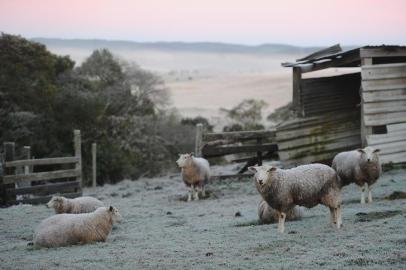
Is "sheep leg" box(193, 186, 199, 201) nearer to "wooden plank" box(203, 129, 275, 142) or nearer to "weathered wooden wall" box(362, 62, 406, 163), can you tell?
"wooden plank" box(203, 129, 275, 142)

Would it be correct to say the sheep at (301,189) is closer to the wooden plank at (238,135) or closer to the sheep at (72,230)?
the sheep at (72,230)

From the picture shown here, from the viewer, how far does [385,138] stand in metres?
19.8

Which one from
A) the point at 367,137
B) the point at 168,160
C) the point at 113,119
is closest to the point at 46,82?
the point at 113,119

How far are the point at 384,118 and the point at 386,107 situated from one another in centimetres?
36

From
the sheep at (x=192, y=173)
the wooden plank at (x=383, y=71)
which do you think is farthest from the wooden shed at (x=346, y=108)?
the sheep at (x=192, y=173)

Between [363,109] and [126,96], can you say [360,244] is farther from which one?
[126,96]

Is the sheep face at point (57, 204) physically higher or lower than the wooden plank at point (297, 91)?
lower

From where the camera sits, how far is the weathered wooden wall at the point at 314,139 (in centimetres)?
2091

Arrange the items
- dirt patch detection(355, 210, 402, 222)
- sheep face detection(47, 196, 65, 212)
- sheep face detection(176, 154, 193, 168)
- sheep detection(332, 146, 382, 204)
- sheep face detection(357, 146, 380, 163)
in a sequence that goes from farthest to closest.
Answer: sheep face detection(176, 154, 193, 168) < sheep detection(332, 146, 382, 204) < sheep face detection(357, 146, 380, 163) < sheep face detection(47, 196, 65, 212) < dirt patch detection(355, 210, 402, 222)

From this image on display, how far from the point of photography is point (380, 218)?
39.5 ft

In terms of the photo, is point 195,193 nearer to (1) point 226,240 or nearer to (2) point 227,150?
(2) point 227,150

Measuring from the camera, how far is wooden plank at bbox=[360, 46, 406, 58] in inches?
768

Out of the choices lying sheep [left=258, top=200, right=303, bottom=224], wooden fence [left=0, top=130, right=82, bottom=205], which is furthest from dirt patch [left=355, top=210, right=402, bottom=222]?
wooden fence [left=0, top=130, right=82, bottom=205]

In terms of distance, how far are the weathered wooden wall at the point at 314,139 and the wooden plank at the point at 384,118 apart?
1472 millimetres
